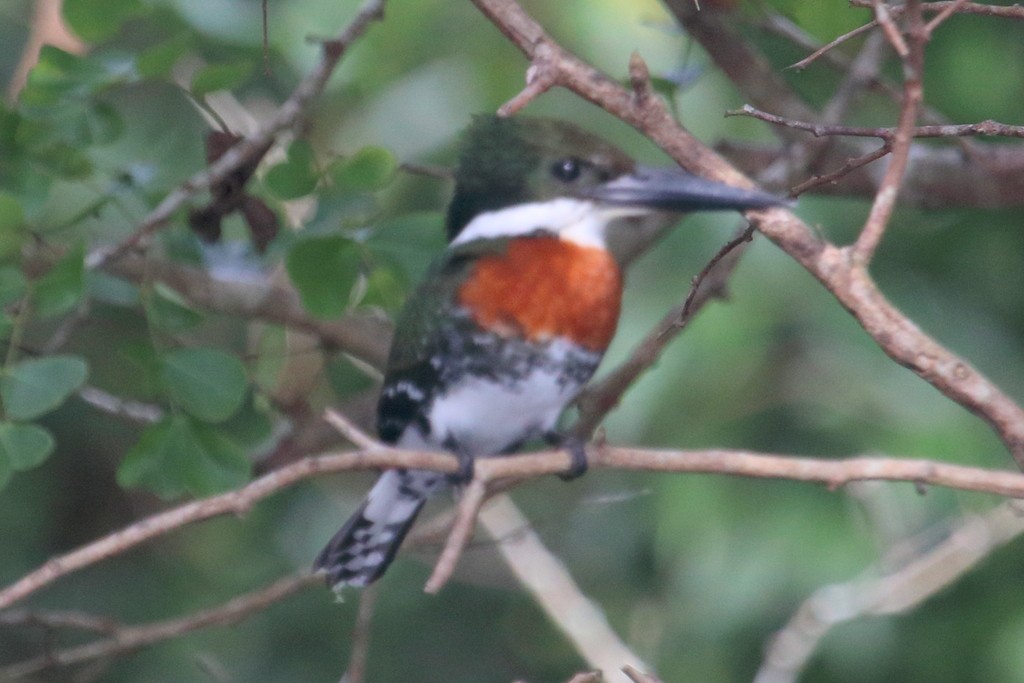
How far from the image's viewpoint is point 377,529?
8.15 feet

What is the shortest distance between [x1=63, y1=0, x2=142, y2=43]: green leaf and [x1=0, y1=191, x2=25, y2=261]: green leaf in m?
0.32

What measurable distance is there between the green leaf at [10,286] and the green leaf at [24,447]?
21 centimetres

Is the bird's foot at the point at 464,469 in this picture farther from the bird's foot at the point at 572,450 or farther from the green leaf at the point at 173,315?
the green leaf at the point at 173,315

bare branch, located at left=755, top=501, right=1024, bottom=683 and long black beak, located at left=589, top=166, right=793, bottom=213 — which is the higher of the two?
long black beak, located at left=589, top=166, right=793, bottom=213

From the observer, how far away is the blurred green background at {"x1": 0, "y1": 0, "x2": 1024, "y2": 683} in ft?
8.07

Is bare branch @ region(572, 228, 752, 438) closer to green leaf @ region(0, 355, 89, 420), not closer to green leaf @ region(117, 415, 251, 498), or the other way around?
green leaf @ region(117, 415, 251, 498)

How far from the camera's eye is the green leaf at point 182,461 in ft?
6.79

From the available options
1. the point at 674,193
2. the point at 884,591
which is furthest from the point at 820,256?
the point at 884,591

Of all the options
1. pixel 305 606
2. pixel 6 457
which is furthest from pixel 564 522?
pixel 6 457

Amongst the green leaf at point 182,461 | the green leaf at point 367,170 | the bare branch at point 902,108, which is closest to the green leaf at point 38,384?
Result: the green leaf at point 182,461

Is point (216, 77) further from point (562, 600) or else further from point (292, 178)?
point (562, 600)

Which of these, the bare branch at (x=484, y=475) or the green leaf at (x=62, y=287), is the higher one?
the green leaf at (x=62, y=287)

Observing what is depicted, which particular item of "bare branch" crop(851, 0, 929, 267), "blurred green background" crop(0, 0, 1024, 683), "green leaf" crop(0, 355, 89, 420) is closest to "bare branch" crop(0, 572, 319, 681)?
"blurred green background" crop(0, 0, 1024, 683)

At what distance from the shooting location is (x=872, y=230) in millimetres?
1420
